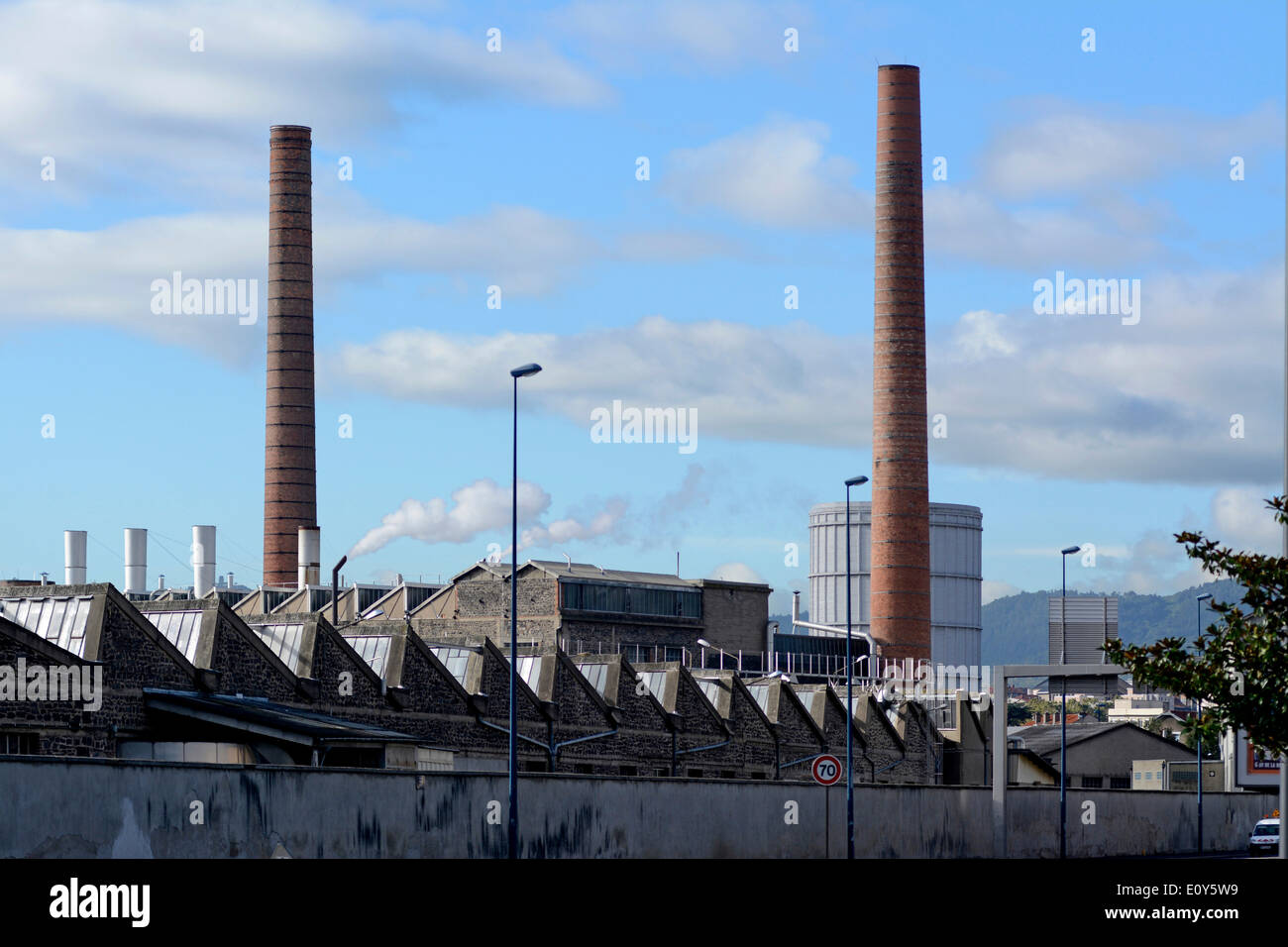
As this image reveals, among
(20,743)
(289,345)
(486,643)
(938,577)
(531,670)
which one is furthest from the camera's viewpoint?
(938,577)

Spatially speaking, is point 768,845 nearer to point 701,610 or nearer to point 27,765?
point 27,765

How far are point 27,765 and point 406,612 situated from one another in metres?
64.7

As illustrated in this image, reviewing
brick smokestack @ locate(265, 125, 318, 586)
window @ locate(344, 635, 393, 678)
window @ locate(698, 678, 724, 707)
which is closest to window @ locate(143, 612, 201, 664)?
window @ locate(344, 635, 393, 678)

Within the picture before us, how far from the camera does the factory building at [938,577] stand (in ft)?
357

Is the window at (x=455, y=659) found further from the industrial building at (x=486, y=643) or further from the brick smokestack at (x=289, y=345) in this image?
the brick smokestack at (x=289, y=345)

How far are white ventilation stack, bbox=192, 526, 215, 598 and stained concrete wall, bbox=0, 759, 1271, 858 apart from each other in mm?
49559

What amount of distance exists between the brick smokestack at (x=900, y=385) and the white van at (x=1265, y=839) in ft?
110

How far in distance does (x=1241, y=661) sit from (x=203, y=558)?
2936 inches

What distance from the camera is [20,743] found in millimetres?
35375

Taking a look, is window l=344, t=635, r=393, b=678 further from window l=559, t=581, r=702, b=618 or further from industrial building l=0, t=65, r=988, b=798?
window l=559, t=581, r=702, b=618

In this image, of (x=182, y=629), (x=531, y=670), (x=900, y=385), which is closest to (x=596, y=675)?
(x=531, y=670)

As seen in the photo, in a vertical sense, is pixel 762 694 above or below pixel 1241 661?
below

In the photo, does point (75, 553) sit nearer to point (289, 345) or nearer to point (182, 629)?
point (289, 345)

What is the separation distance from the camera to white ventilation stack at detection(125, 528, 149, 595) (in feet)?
288
